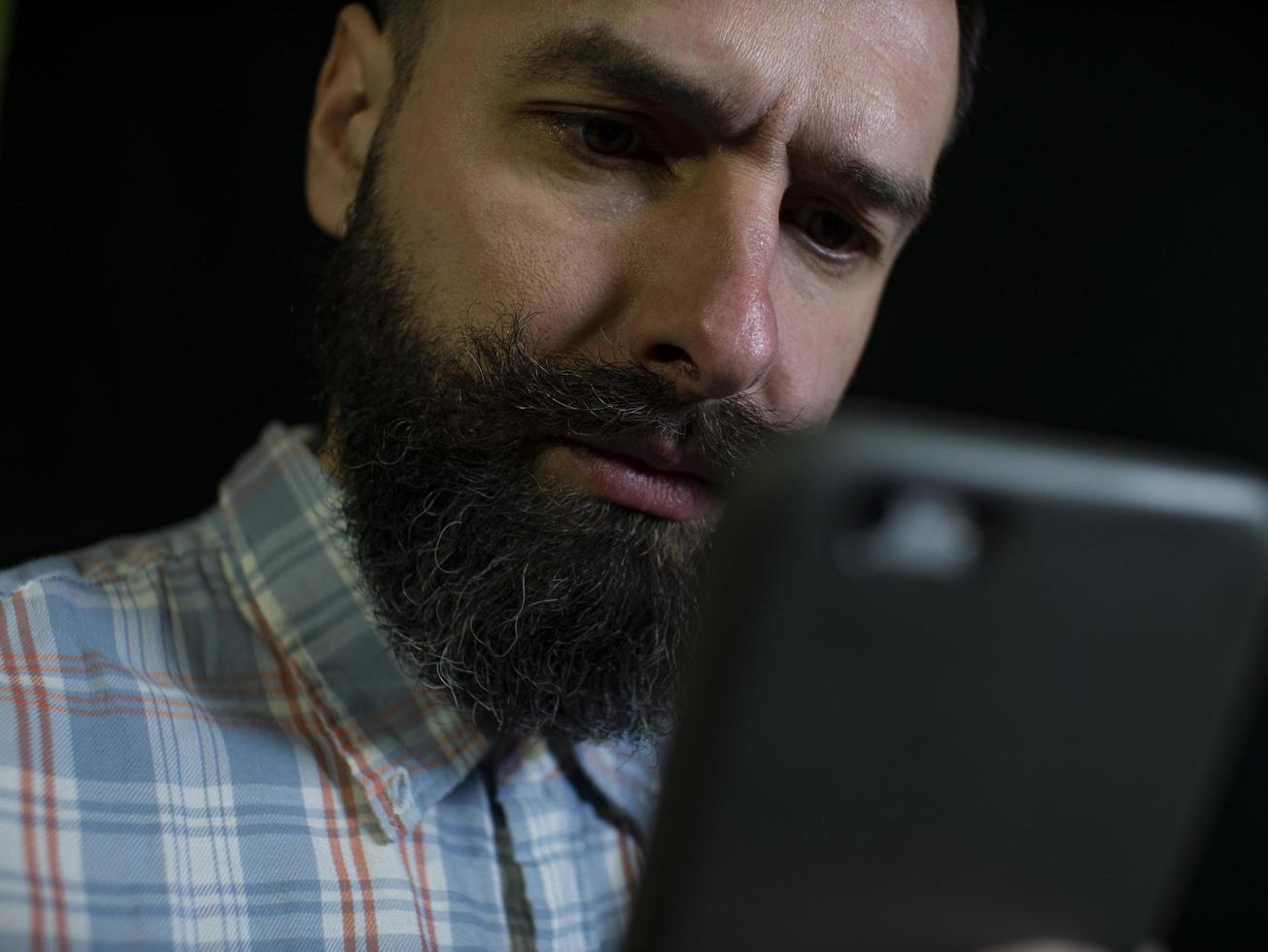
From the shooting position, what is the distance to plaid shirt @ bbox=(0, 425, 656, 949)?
2.39 ft

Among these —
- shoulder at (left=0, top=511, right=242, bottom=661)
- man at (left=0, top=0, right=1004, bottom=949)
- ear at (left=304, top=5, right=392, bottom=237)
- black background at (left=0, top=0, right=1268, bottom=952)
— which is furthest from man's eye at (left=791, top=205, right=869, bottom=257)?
black background at (left=0, top=0, right=1268, bottom=952)

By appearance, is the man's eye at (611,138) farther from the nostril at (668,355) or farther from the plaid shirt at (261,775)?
the plaid shirt at (261,775)

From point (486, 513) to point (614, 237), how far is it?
217mm

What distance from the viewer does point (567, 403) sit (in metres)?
0.82

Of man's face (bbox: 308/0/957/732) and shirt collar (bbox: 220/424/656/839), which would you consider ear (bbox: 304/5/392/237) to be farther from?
shirt collar (bbox: 220/424/656/839)

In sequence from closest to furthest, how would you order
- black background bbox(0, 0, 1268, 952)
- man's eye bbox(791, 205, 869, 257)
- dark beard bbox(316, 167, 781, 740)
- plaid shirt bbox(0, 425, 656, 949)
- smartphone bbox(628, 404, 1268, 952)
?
smartphone bbox(628, 404, 1268, 952) < plaid shirt bbox(0, 425, 656, 949) < dark beard bbox(316, 167, 781, 740) < man's eye bbox(791, 205, 869, 257) < black background bbox(0, 0, 1268, 952)

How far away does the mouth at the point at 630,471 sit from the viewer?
84 centimetres

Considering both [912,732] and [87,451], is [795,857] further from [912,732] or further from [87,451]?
[87,451]

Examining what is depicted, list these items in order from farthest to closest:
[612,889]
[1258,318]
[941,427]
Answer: [1258,318] < [612,889] < [941,427]

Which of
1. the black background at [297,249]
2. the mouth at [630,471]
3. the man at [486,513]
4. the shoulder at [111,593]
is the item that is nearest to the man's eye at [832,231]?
the man at [486,513]

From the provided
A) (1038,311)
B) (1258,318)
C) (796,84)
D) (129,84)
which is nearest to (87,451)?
(129,84)

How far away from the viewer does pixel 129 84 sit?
61.1 inches

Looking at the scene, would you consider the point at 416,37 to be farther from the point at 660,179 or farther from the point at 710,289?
the point at 710,289

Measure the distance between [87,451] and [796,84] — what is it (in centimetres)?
113
